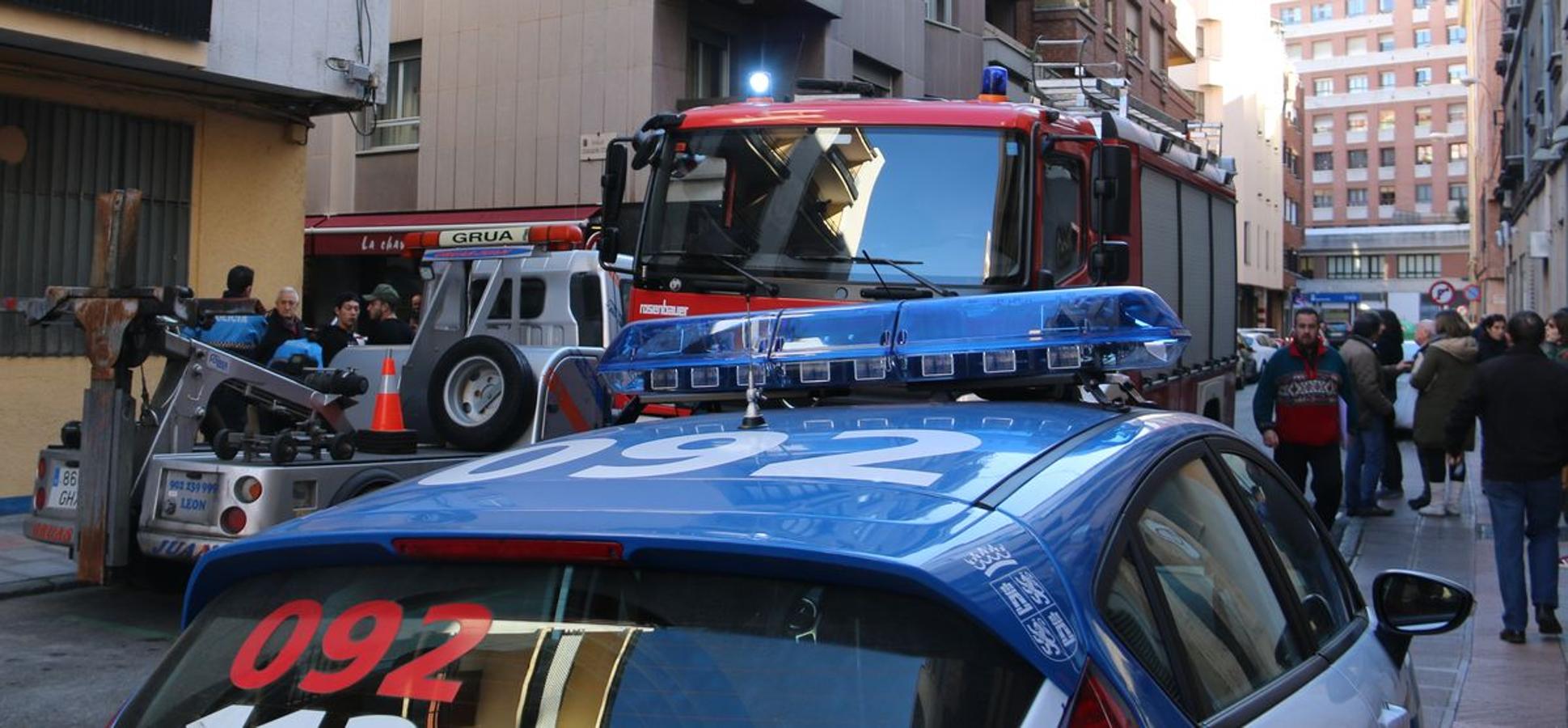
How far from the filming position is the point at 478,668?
1.99 m

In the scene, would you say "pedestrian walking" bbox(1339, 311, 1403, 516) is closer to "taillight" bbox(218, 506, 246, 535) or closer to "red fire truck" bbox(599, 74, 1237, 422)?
"red fire truck" bbox(599, 74, 1237, 422)

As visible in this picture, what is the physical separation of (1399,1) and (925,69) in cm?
8632

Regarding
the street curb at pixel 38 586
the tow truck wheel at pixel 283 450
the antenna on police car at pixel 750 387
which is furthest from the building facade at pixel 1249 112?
the antenna on police car at pixel 750 387

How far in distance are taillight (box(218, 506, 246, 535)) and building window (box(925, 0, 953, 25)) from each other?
18614 millimetres

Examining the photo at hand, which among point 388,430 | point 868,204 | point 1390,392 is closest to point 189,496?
point 388,430

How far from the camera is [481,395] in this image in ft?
27.8

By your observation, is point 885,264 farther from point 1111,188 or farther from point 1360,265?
point 1360,265

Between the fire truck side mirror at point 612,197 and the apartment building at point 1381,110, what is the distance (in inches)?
3466

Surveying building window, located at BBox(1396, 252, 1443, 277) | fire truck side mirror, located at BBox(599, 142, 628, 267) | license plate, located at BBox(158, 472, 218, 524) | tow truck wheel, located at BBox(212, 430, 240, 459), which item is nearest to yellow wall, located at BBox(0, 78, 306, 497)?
license plate, located at BBox(158, 472, 218, 524)

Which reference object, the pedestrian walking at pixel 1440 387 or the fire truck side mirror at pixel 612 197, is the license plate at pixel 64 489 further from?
the pedestrian walking at pixel 1440 387

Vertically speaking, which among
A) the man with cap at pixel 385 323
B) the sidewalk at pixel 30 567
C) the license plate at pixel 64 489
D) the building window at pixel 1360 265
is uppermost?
the building window at pixel 1360 265

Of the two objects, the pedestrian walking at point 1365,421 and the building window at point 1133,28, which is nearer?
the pedestrian walking at point 1365,421

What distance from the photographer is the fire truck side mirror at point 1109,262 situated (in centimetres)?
834

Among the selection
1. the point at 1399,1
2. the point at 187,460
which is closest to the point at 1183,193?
the point at 187,460
